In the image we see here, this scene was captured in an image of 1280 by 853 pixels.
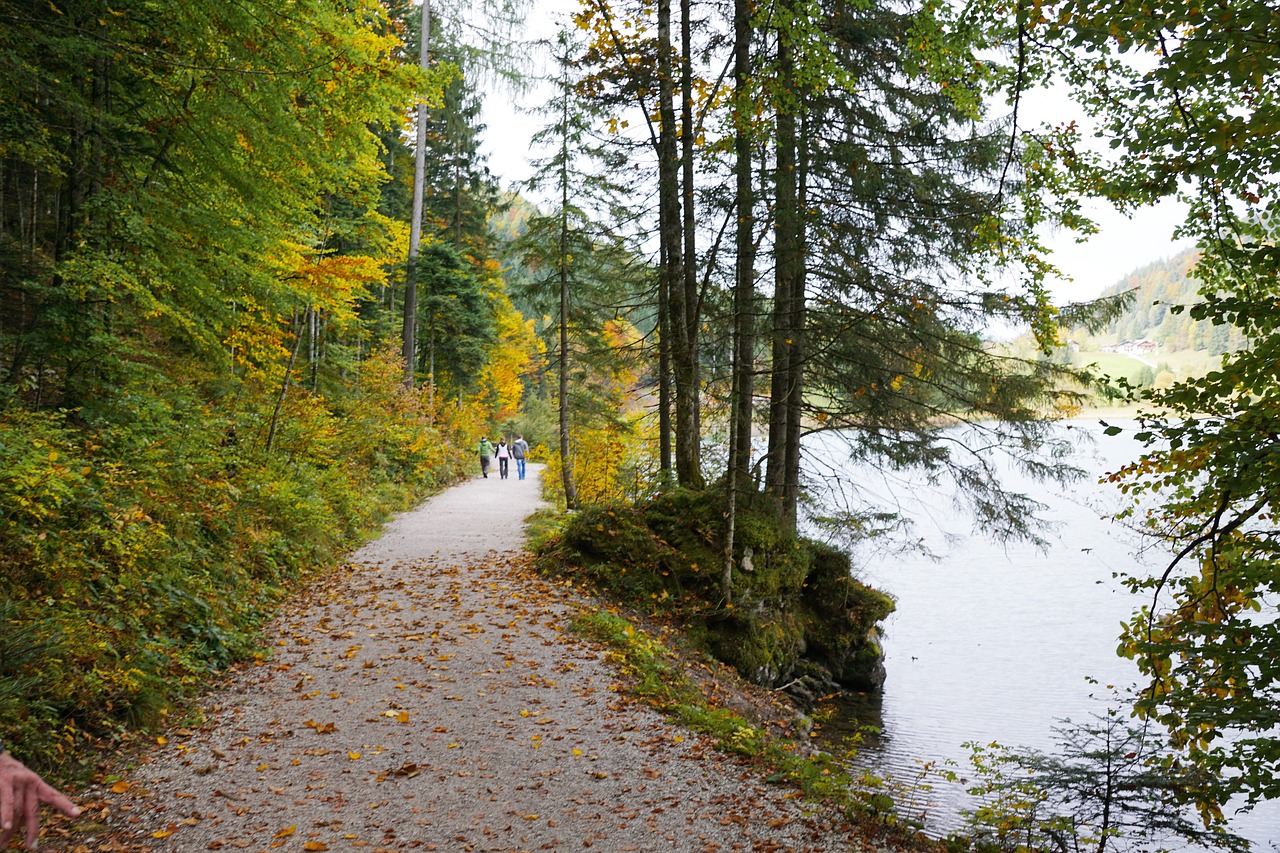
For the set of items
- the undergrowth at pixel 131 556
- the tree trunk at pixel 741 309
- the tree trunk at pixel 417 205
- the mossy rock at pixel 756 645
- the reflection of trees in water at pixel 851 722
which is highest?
the tree trunk at pixel 417 205

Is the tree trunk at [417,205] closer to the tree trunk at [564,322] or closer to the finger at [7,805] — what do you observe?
the tree trunk at [564,322]

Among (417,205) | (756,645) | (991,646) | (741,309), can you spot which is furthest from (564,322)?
(991,646)

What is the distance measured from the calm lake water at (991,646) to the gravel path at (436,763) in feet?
7.52

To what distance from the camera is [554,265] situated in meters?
16.1

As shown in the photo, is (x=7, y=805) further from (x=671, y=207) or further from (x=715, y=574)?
(x=671, y=207)

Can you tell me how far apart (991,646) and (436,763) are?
40.3ft

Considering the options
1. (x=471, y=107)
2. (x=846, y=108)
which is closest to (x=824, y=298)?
(x=846, y=108)

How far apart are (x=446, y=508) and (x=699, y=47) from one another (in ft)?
36.7

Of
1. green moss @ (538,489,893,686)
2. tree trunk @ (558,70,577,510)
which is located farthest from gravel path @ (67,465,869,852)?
tree trunk @ (558,70,577,510)

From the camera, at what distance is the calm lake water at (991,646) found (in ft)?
29.8

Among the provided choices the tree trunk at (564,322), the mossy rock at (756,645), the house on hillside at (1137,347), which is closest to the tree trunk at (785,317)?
the mossy rock at (756,645)

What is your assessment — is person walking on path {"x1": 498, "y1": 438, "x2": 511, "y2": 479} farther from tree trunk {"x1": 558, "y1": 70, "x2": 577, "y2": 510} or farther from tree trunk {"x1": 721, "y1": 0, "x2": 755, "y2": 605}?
Result: tree trunk {"x1": 721, "y1": 0, "x2": 755, "y2": 605}

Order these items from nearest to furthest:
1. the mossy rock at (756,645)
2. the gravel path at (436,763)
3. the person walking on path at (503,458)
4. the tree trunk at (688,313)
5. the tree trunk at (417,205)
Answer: the gravel path at (436,763)
the mossy rock at (756,645)
the tree trunk at (688,313)
the tree trunk at (417,205)
the person walking on path at (503,458)

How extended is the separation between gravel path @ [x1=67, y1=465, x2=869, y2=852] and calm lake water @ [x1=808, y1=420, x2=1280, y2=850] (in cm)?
229
